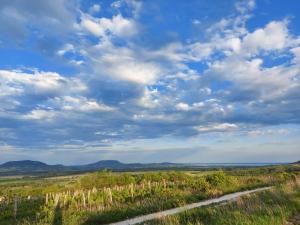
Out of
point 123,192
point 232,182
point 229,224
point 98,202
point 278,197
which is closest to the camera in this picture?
point 229,224

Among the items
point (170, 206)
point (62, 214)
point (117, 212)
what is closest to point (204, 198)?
point (170, 206)

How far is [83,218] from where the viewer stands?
69.5ft

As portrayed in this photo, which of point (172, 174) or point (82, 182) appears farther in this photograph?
point (172, 174)

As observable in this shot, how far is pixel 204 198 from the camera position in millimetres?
33094

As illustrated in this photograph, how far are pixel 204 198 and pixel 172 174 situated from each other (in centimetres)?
3642

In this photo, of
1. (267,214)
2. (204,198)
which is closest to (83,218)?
(267,214)

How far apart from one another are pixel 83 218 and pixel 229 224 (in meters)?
12.0

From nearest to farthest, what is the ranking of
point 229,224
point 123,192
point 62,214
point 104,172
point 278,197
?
point 229,224, point 278,197, point 62,214, point 123,192, point 104,172

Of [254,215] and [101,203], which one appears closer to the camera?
[254,215]

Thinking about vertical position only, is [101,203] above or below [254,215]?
above

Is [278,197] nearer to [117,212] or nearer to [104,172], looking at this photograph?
[117,212]

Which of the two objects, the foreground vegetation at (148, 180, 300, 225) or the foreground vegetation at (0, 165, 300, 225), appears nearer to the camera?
the foreground vegetation at (148, 180, 300, 225)

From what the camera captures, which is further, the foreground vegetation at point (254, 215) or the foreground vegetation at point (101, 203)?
the foreground vegetation at point (101, 203)

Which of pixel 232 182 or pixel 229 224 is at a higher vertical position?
pixel 232 182
